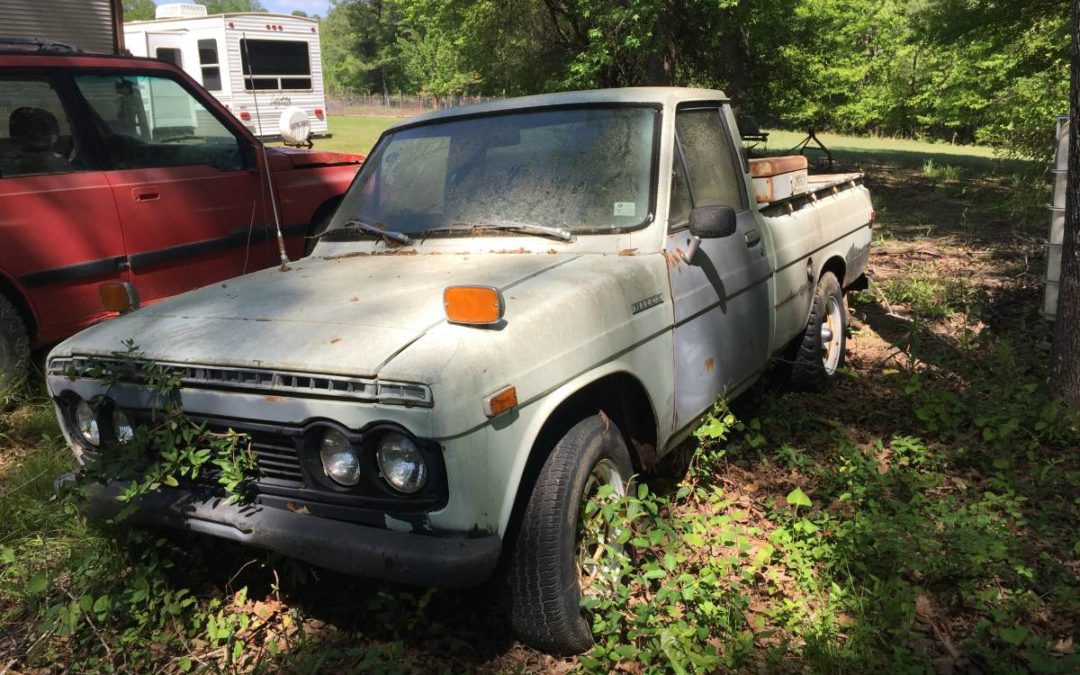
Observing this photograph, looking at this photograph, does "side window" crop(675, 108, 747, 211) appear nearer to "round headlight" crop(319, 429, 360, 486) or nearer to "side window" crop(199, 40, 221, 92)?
"round headlight" crop(319, 429, 360, 486)

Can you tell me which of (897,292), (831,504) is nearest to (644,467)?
(831,504)

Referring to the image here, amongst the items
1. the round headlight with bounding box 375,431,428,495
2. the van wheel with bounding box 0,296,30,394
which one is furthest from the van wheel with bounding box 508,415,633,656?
the van wheel with bounding box 0,296,30,394

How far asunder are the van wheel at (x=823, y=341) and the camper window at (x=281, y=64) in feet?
53.0

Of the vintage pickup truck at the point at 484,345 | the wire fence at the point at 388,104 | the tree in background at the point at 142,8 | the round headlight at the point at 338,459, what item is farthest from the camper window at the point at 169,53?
the tree in background at the point at 142,8

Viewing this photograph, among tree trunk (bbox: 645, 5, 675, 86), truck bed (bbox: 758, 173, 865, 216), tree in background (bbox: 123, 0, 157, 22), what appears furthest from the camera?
tree in background (bbox: 123, 0, 157, 22)

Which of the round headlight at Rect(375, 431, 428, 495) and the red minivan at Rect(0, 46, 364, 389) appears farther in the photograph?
the red minivan at Rect(0, 46, 364, 389)

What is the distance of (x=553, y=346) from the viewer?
2.62 meters

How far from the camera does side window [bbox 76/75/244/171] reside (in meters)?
5.29

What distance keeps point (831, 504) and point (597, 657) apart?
1722 mm

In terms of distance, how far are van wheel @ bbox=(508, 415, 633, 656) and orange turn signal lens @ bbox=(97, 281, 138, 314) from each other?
1.91 meters

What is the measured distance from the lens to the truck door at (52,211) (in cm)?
471

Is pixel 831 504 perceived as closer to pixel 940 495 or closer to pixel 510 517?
pixel 940 495

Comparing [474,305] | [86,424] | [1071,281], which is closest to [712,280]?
[474,305]

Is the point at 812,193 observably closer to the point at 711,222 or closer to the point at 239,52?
the point at 711,222
